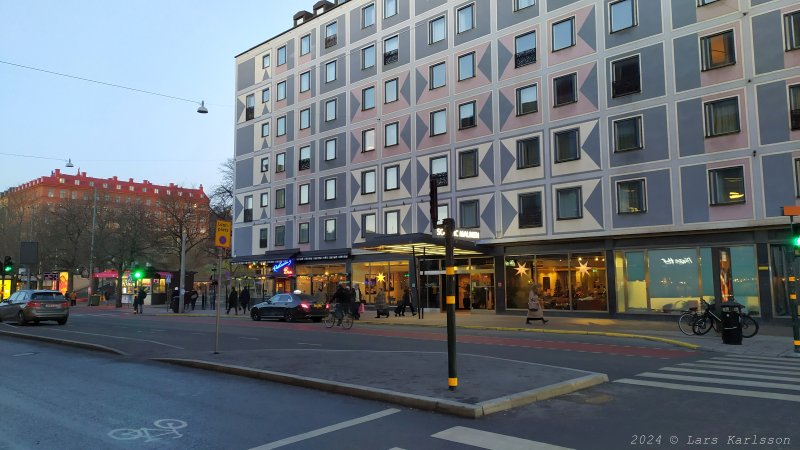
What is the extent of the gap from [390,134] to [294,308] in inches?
557

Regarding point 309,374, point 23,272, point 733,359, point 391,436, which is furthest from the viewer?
point 23,272

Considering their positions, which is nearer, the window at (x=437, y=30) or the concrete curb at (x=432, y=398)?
the concrete curb at (x=432, y=398)

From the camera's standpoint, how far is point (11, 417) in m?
7.22

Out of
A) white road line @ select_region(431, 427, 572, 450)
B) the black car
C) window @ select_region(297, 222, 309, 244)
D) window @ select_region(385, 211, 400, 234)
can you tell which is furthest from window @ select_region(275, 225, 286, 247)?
white road line @ select_region(431, 427, 572, 450)

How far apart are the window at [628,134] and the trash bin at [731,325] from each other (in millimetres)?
11243

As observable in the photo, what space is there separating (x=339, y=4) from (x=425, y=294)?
22.1 m

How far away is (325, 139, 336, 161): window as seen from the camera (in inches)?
1566

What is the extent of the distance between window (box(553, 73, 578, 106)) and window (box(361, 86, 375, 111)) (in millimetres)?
13186

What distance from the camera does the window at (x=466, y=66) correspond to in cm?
3212

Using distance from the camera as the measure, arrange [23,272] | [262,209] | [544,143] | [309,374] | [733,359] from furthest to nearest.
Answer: [23,272]
[262,209]
[544,143]
[733,359]
[309,374]

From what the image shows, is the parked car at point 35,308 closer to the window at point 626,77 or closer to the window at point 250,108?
the window at point 250,108

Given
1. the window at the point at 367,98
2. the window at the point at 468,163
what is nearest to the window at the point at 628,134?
the window at the point at 468,163

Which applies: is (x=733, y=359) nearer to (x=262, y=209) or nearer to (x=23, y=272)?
(x=262, y=209)

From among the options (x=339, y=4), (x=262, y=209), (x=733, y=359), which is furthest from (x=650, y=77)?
(x=262, y=209)
